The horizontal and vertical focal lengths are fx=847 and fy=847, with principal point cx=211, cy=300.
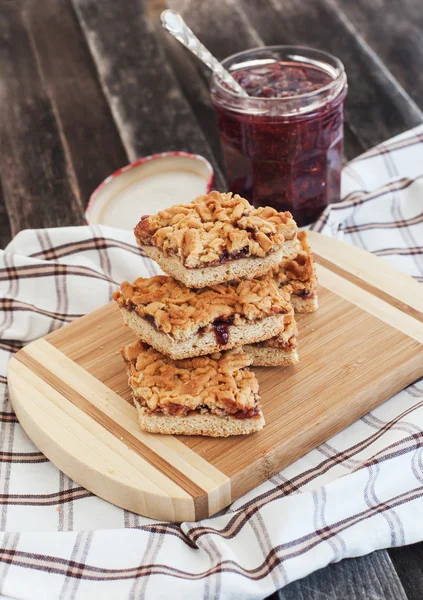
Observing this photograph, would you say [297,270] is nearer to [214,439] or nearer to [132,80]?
[214,439]

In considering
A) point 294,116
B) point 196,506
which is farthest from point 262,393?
point 294,116

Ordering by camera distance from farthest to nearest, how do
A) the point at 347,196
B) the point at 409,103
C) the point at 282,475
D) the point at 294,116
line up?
1. the point at 409,103
2. the point at 347,196
3. the point at 294,116
4. the point at 282,475

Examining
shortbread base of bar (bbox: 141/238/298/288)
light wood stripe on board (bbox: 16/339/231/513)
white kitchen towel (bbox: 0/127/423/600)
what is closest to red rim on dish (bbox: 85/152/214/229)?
white kitchen towel (bbox: 0/127/423/600)

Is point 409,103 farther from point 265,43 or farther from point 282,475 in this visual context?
point 282,475

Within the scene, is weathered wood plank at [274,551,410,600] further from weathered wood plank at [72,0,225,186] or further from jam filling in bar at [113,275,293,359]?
weathered wood plank at [72,0,225,186]

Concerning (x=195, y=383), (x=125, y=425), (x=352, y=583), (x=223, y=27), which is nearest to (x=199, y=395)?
(x=195, y=383)

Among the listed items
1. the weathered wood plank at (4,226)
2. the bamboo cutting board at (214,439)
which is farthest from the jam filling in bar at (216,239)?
the weathered wood plank at (4,226)
